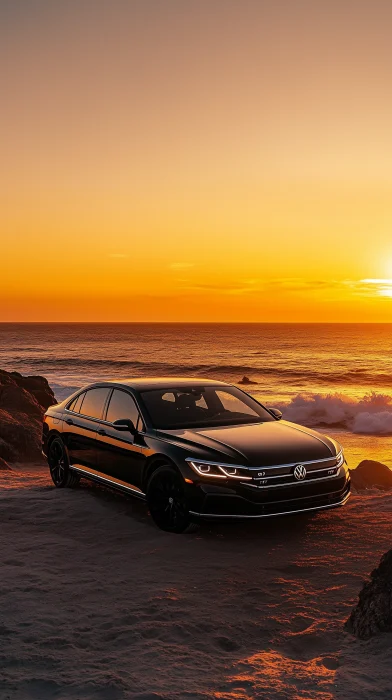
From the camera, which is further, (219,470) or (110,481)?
(110,481)

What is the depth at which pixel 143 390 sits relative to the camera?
790 cm

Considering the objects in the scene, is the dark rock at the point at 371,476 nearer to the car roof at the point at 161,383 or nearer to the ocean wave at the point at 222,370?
the car roof at the point at 161,383

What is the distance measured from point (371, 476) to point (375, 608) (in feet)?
23.3

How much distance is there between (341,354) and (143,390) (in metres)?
75.5

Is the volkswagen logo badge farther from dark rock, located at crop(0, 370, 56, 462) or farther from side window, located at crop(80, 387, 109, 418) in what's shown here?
dark rock, located at crop(0, 370, 56, 462)

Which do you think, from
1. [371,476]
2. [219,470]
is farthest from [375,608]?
[371,476]

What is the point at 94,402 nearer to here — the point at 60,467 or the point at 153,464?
the point at 60,467

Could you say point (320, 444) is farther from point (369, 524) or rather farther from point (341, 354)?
point (341, 354)

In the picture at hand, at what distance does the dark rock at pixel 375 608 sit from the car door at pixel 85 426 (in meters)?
4.24

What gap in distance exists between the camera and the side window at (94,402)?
8.34 meters

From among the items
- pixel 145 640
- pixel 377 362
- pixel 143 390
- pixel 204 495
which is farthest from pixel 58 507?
pixel 377 362

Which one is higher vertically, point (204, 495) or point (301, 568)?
point (204, 495)

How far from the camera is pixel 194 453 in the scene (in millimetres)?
6617

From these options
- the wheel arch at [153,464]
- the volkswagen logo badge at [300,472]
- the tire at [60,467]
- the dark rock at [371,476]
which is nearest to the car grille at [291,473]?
the volkswagen logo badge at [300,472]
